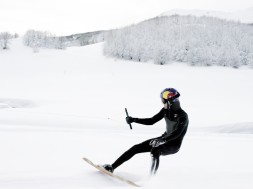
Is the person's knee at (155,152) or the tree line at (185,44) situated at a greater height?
the tree line at (185,44)

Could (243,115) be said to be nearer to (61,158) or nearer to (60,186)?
(61,158)

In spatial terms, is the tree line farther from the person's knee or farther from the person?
the person's knee

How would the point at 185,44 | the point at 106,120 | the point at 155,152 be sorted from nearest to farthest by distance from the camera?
1. the point at 155,152
2. the point at 106,120
3. the point at 185,44

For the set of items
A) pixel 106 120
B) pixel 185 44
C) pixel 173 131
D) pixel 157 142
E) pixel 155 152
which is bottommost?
pixel 106 120

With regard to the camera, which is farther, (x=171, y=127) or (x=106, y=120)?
(x=106, y=120)

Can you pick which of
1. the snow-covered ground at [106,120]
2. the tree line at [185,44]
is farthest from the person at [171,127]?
the tree line at [185,44]

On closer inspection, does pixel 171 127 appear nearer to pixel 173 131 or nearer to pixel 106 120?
pixel 173 131

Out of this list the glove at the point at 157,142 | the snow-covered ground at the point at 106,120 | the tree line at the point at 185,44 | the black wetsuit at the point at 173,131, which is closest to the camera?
the black wetsuit at the point at 173,131

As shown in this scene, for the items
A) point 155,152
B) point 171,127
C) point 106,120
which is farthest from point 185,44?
point 155,152

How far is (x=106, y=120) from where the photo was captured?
14609 mm

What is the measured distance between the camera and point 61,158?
7406mm

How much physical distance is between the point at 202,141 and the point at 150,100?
11.8 metres

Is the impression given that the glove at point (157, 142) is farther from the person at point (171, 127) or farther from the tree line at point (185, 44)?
the tree line at point (185, 44)

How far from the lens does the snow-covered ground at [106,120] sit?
20.4 feet
